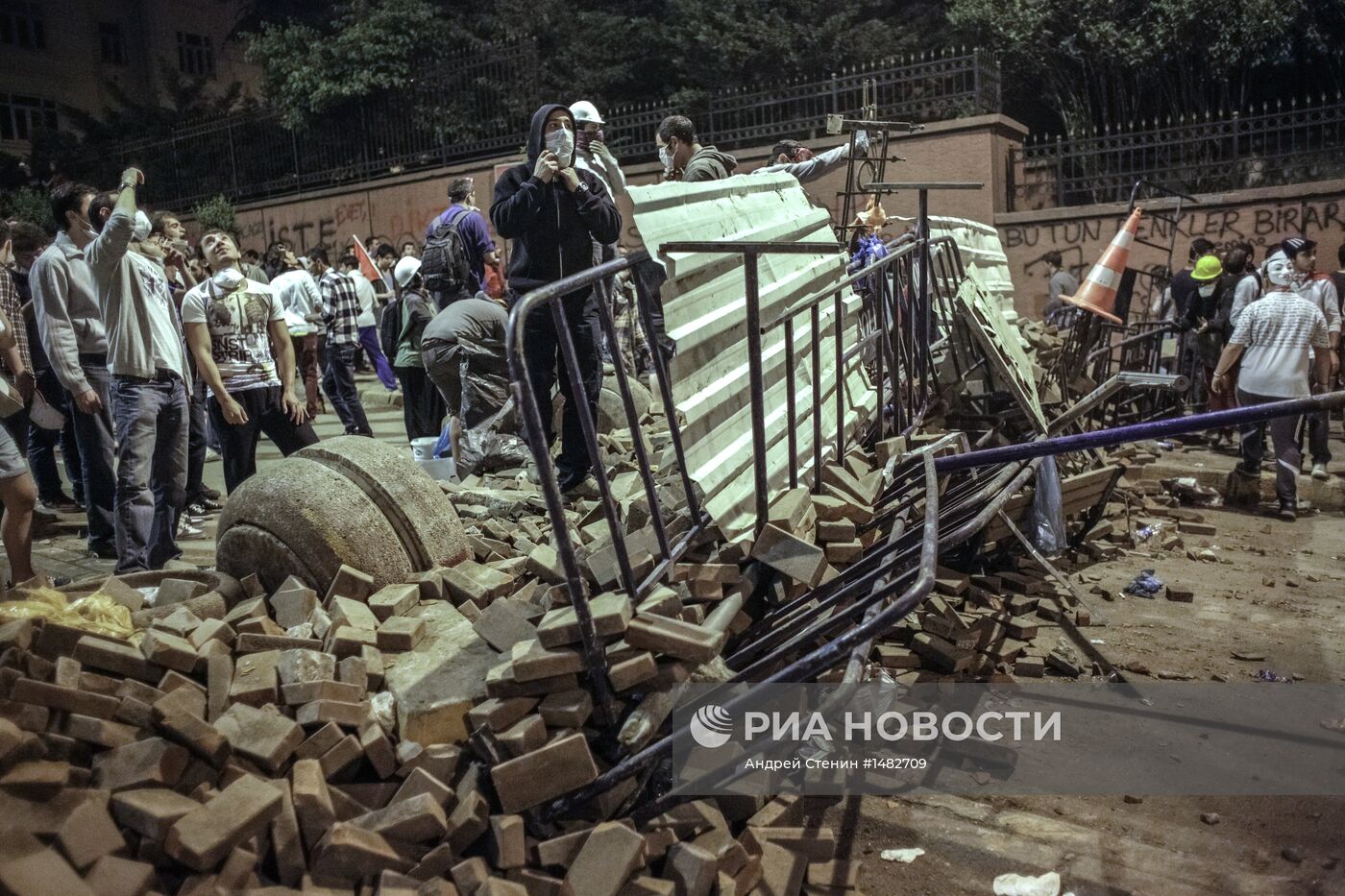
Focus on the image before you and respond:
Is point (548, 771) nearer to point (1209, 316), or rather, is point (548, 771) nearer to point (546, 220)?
point (546, 220)

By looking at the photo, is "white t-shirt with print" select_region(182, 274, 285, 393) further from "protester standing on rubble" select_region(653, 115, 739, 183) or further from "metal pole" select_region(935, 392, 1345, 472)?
"metal pole" select_region(935, 392, 1345, 472)

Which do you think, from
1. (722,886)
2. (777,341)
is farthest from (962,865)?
(777,341)

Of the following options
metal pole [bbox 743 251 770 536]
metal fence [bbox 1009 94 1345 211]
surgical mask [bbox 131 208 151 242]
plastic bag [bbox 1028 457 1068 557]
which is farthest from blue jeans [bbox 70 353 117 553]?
metal fence [bbox 1009 94 1345 211]

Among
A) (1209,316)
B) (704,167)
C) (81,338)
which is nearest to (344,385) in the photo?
(81,338)

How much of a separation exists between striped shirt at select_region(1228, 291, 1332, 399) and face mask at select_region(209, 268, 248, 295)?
282 inches

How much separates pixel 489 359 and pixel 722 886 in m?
4.32

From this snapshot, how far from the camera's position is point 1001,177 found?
46.2ft

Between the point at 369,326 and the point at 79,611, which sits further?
the point at 369,326

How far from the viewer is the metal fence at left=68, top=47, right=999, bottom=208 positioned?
15000 millimetres

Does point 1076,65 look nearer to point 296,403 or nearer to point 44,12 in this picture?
point 296,403

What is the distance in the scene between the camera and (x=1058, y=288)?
12805mm

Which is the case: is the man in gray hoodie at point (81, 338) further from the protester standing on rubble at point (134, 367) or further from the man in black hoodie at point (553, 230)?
the man in black hoodie at point (553, 230)

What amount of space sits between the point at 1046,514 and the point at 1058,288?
8.13 metres

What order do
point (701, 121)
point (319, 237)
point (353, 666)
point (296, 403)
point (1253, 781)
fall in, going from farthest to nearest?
point (319, 237) → point (701, 121) → point (296, 403) → point (1253, 781) → point (353, 666)
